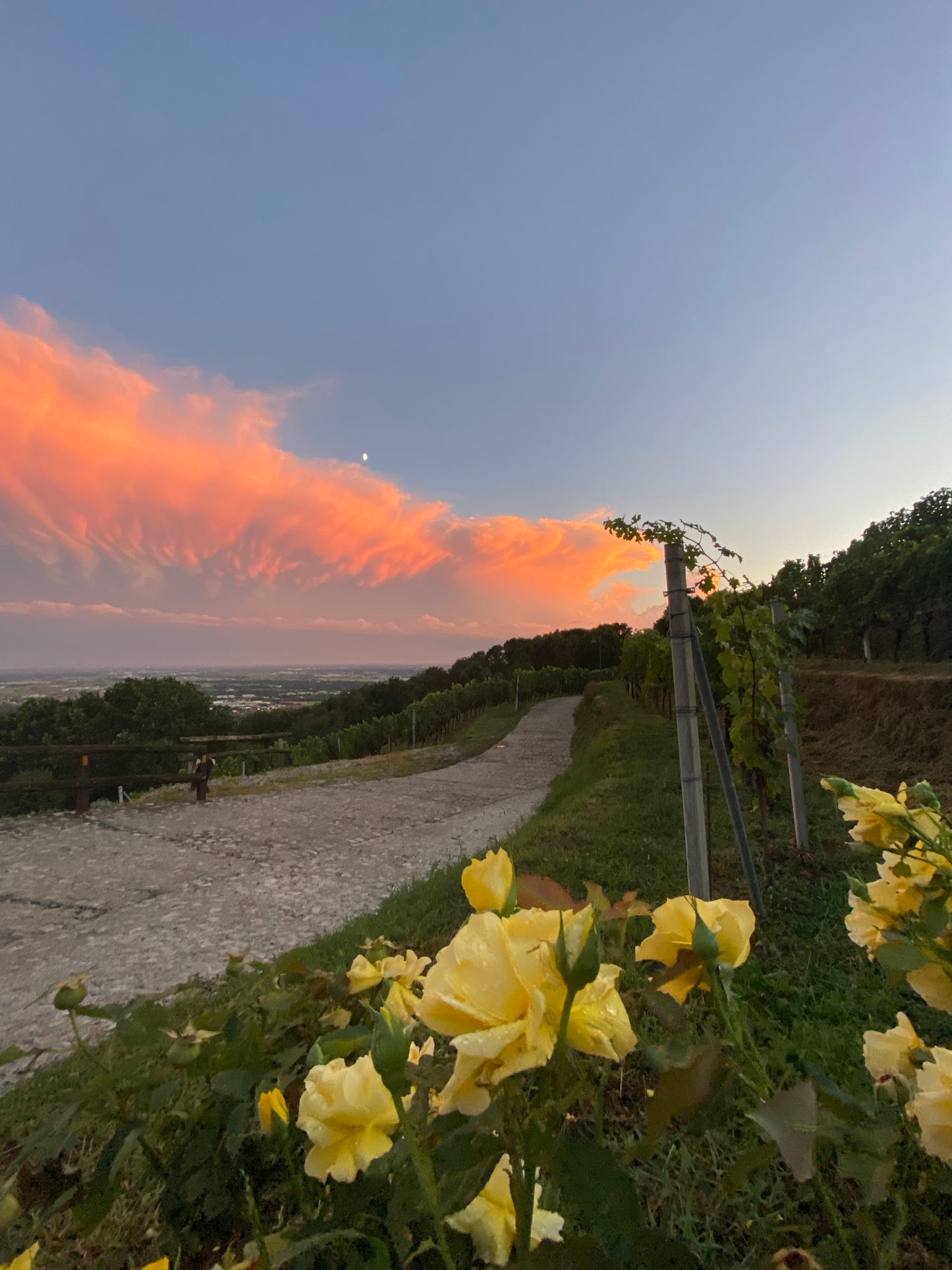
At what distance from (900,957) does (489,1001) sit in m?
0.55

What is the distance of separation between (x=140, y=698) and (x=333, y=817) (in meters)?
25.0

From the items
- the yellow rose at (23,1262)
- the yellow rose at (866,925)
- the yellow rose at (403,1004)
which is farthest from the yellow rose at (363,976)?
the yellow rose at (866,925)

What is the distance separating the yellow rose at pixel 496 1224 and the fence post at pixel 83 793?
8.69 meters

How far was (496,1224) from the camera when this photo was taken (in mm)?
537

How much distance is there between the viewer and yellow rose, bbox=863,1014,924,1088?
79 cm

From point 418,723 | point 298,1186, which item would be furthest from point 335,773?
point 298,1186

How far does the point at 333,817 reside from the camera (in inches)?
318

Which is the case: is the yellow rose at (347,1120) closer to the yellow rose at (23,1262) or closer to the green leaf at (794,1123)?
the yellow rose at (23,1262)

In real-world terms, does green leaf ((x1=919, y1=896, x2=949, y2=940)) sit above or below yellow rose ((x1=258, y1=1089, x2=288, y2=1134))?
above

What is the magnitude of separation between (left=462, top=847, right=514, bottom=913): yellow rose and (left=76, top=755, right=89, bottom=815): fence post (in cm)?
874

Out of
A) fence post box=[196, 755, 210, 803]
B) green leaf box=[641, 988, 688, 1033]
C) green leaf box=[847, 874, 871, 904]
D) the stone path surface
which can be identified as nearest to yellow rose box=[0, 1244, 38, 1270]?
green leaf box=[641, 988, 688, 1033]

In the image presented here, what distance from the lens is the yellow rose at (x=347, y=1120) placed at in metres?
0.55

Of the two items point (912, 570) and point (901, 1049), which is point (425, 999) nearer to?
point (901, 1049)

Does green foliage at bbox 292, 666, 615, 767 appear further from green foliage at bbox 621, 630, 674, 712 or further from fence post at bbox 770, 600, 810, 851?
fence post at bbox 770, 600, 810, 851
